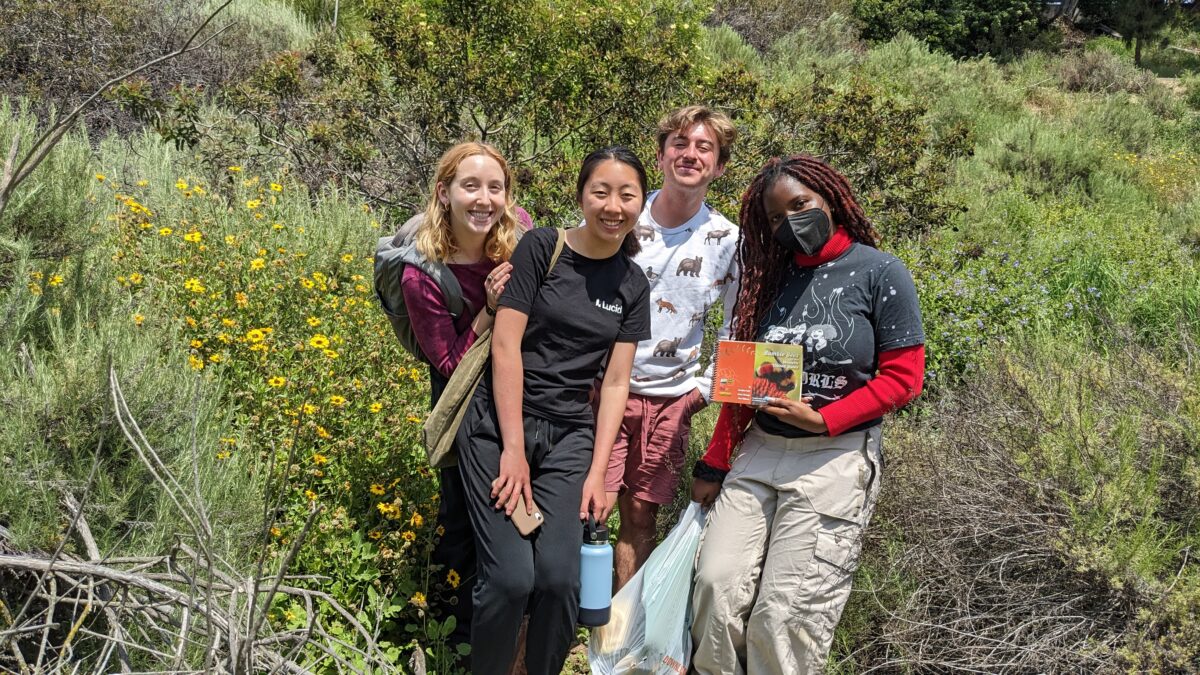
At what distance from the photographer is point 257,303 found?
15.5 feet

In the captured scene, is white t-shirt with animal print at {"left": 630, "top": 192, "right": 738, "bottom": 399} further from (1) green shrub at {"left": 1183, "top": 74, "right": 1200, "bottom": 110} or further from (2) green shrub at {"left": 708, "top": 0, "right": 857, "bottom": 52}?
(1) green shrub at {"left": 1183, "top": 74, "right": 1200, "bottom": 110}

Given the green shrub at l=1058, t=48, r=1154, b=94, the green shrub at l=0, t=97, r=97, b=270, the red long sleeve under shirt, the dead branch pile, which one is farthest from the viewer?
the green shrub at l=1058, t=48, r=1154, b=94

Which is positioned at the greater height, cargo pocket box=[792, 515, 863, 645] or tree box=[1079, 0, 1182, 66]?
tree box=[1079, 0, 1182, 66]

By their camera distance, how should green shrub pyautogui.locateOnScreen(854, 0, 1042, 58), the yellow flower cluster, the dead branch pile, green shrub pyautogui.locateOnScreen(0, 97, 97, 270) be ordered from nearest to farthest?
the dead branch pile → the yellow flower cluster → green shrub pyautogui.locateOnScreen(0, 97, 97, 270) → green shrub pyautogui.locateOnScreen(854, 0, 1042, 58)

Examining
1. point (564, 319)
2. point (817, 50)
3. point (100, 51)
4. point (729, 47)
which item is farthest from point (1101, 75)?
point (564, 319)

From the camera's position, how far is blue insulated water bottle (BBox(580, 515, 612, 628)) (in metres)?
3.20

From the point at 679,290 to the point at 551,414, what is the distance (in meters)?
Result: 0.69

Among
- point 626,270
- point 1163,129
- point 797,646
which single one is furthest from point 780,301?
point 1163,129

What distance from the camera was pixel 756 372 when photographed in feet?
9.96

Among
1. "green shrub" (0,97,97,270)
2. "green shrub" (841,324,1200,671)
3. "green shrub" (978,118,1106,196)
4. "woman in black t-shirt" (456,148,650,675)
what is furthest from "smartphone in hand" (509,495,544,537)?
"green shrub" (978,118,1106,196)

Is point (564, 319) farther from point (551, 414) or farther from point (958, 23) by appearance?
point (958, 23)

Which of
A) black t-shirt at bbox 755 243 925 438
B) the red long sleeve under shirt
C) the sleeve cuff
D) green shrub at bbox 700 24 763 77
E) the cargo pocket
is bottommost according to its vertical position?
the cargo pocket

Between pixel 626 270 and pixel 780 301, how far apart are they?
53cm

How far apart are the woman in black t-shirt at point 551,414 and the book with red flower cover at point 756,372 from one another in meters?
0.37
